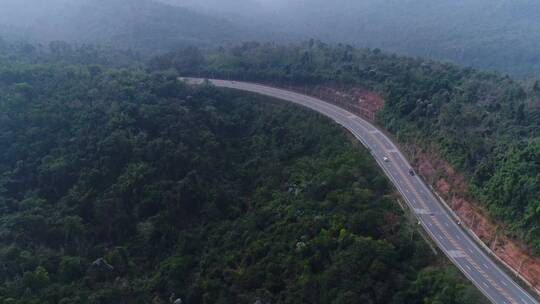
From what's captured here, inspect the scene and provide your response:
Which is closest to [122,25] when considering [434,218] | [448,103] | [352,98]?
[352,98]

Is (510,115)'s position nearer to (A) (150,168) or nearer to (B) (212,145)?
(B) (212,145)

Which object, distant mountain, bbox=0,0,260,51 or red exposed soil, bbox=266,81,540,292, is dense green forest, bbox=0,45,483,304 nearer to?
red exposed soil, bbox=266,81,540,292

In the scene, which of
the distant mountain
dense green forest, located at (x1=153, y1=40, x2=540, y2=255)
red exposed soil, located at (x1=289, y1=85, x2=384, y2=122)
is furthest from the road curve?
the distant mountain

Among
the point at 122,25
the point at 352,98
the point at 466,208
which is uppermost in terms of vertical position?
the point at 352,98

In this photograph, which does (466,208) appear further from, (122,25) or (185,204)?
(122,25)

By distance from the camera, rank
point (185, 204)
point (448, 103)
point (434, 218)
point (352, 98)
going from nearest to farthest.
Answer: point (434, 218) → point (185, 204) → point (448, 103) → point (352, 98)

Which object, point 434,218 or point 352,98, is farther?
point 352,98

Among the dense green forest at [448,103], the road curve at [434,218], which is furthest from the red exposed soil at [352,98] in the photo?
the road curve at [434,218]
